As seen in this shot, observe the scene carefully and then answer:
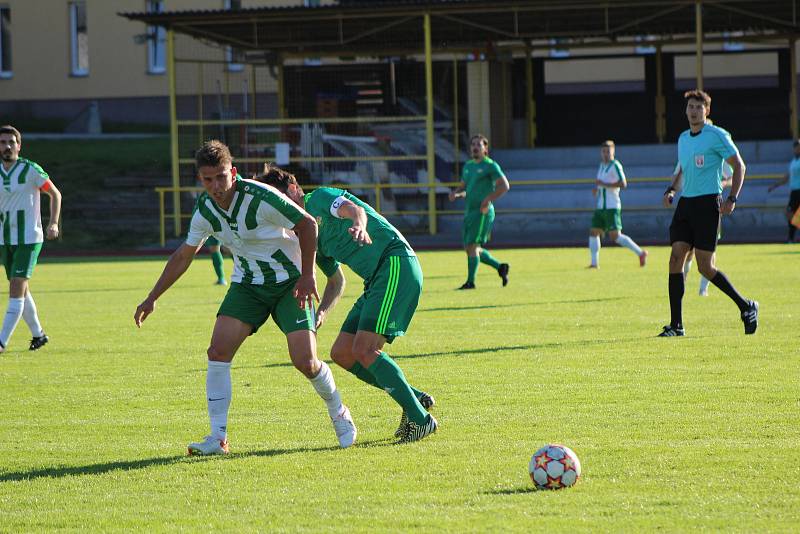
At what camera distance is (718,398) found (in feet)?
27.2

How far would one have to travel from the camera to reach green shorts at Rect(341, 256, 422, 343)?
7.16 meters

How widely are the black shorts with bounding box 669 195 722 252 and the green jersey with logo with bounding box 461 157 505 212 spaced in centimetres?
603

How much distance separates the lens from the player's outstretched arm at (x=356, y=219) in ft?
22.2

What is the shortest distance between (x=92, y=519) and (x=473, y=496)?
1736mm

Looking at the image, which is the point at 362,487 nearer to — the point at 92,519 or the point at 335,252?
the point at 92,519

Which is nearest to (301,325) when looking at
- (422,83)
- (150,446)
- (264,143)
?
(150,446)

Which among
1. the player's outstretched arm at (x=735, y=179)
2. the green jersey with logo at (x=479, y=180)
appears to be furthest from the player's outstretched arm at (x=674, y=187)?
the green jersey with logo at (x=479, y=180)

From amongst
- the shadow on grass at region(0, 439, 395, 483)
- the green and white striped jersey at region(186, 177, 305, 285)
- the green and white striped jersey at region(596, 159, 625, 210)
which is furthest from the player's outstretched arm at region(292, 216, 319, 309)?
the green and white striped jersey at region(596, 159, 625, 210)

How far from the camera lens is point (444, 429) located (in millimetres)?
7512

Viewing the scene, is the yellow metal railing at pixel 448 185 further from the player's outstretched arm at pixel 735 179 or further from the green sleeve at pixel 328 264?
the green sleeve at pixel 328 264

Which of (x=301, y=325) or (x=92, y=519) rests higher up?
(x=301, y=325)

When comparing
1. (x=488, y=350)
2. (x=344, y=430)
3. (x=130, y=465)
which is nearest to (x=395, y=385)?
(x=344, y=430)

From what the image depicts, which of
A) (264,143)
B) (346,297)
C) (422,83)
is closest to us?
(346,297)

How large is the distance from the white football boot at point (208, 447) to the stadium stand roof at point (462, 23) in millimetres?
23010
